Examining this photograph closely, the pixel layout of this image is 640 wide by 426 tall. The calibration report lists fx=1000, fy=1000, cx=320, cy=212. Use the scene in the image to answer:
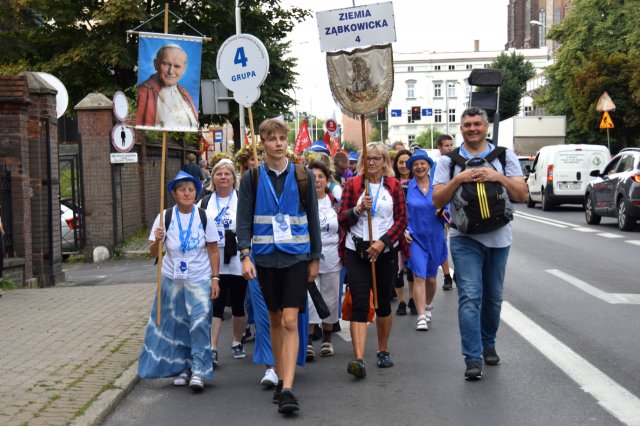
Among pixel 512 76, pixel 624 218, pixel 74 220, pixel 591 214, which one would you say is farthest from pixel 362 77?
pixel 512 76

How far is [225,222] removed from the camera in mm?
8492

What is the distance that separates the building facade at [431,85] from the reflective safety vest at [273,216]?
13131 cm

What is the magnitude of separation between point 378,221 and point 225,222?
1415 millimetres

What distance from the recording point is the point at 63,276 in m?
16.0

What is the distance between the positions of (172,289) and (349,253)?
1.39 metres

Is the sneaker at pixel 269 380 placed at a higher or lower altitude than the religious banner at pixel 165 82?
lower

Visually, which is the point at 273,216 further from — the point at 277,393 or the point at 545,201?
the point at 545,201

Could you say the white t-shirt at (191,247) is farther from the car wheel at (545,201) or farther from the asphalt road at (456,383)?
the car wheel at (545,201)

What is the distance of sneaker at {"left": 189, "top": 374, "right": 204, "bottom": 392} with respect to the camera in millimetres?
7164

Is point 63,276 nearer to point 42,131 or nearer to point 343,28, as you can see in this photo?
point 42,131

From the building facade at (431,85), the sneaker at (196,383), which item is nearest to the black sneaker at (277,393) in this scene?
the sneaker at (196,383)

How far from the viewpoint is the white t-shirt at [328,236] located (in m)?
8.83

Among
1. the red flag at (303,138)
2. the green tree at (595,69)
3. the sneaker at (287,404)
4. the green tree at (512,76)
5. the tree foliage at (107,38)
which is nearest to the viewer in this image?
the sneaker at (287,404)

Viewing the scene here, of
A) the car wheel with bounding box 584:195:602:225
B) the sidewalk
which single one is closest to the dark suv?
the car wheel with bounding box 584:195:602:225
